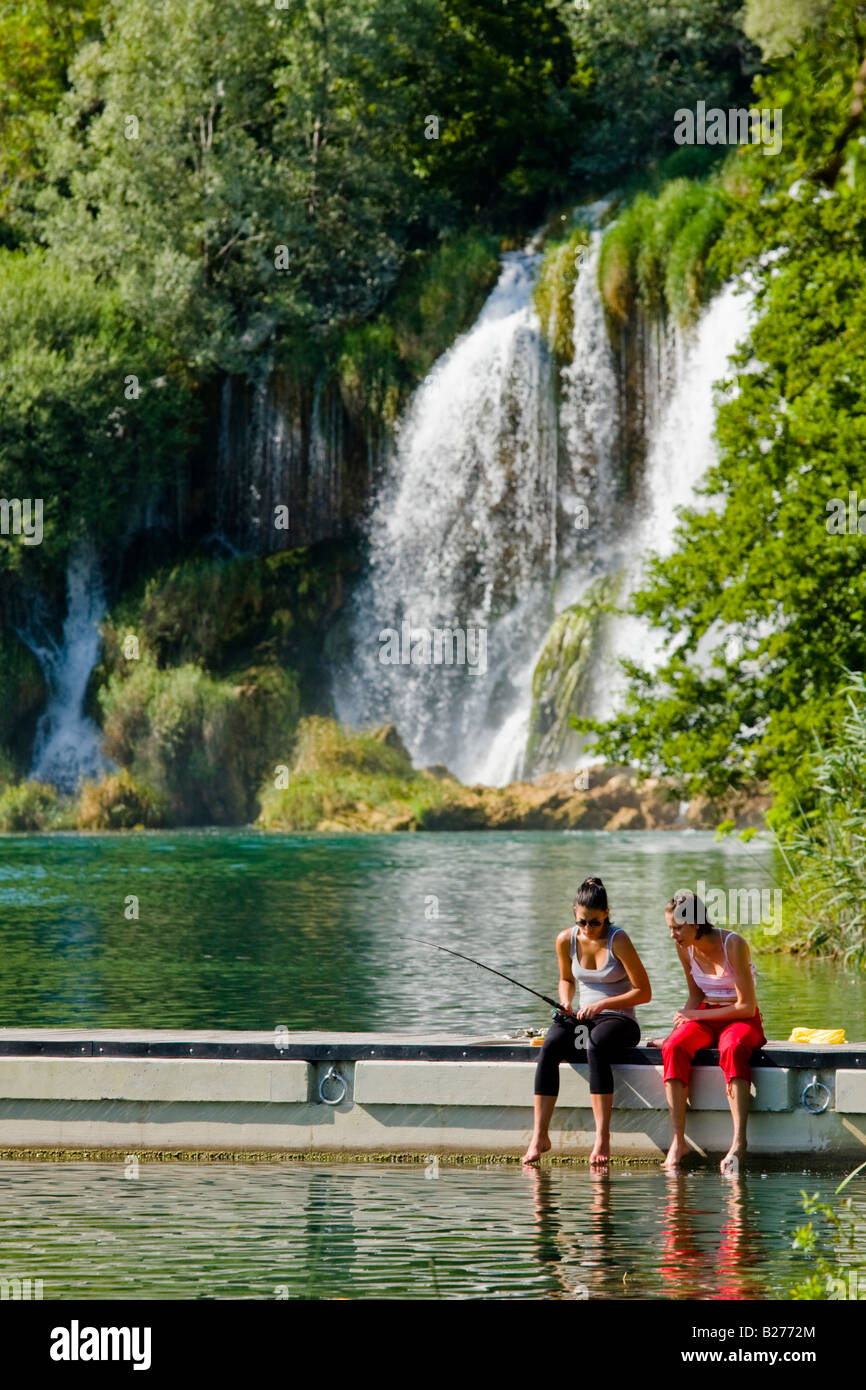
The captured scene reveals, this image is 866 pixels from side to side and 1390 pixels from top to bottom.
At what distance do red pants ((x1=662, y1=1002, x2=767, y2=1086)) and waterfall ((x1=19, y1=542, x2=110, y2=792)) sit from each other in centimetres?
3942

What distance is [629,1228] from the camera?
355 inches

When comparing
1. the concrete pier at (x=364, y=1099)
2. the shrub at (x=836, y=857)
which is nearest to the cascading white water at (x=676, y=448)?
the shrub at (x=836, y=857)

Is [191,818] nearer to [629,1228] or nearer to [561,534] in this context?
[561,534]

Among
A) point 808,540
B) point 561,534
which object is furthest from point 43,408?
point 808,540

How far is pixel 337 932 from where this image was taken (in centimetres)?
2256

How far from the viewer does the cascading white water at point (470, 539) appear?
48312 millimetres

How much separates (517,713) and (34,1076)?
36963 mm

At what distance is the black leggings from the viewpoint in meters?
10.3

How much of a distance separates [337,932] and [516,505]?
89.3 ft

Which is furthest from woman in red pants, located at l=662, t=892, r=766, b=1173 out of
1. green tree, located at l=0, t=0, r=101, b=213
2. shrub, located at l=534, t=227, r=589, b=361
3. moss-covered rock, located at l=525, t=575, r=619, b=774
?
green tree, located at l=0, t=0, r=101, b=213

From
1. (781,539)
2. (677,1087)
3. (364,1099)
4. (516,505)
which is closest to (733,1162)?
(677,1087)

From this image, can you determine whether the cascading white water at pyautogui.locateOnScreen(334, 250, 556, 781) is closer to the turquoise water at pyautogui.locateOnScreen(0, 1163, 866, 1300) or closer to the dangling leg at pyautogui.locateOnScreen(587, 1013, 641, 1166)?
the dangling leg at pyautogui.locateOnScreen(587, 1013, 641, 1166)

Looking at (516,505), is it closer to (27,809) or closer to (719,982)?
(27,809)

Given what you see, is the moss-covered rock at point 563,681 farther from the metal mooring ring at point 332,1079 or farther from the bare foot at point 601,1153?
the bare foot at point 601,1153
